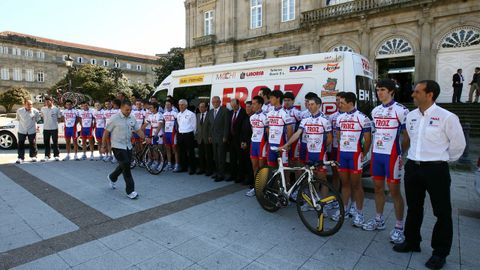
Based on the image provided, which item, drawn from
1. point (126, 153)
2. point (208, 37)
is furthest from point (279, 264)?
point (208, 37)

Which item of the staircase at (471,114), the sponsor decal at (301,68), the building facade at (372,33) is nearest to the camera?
the sponsor decal at (301,68)

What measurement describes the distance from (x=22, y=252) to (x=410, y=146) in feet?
15.6

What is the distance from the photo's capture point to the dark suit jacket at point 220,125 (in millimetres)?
7051

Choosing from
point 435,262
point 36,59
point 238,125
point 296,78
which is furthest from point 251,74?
point 36,59

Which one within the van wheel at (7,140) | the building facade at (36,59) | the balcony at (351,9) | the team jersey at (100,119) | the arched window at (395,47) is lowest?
the van wheel at (7,140)

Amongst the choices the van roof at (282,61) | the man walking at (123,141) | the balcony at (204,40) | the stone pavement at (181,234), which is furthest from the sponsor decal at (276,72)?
the balcony at (204,40)

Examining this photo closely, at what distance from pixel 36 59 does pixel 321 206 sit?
73274 mm

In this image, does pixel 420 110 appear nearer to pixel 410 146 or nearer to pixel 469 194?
pixel 410 146

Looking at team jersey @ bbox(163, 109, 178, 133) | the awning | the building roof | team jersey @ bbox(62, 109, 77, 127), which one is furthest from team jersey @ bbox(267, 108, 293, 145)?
the building roof

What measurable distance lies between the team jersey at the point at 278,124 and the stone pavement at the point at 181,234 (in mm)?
1216

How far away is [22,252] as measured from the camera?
359 cm

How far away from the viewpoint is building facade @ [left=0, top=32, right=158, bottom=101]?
5890 centimetres

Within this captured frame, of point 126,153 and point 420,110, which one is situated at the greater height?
point 420,110

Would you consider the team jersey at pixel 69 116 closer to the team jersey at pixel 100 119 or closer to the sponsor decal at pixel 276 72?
the team jersey at pixel 100 119
